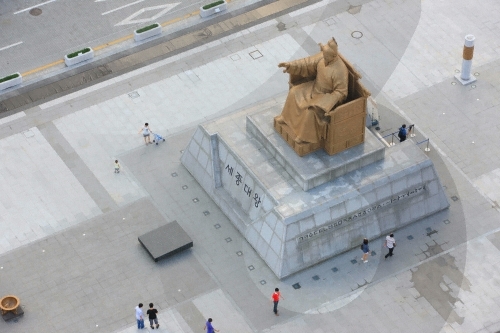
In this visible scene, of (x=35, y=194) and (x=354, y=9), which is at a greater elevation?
(x=35, y=194)

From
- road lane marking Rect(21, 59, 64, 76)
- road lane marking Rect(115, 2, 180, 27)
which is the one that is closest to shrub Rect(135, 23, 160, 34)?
road lane marking Rect(115, 2, 180, 27)

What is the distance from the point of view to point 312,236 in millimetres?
87000

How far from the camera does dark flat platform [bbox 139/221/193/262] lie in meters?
88.8

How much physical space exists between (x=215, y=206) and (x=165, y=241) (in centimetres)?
522

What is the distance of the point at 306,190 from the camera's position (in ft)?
288

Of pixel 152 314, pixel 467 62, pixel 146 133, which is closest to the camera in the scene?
pixel 152 314

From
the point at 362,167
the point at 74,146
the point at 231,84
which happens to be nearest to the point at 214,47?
the point at 231,84

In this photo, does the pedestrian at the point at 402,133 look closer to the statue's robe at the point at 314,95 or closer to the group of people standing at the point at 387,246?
the statue's robe at the point at 314,95

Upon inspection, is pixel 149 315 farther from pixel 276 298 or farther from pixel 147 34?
pixel 147 34

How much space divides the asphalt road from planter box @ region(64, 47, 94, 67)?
142 centimetres

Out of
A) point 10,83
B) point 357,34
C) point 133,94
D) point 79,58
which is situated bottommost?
point 357,34

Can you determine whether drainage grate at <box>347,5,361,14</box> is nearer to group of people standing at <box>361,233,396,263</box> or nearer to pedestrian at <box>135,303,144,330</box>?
group of people standing at <box>361,233,396,263</box>

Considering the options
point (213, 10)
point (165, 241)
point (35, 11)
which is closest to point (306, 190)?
point (165, 241)

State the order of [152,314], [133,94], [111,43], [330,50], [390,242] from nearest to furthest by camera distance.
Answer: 1. [152,314]
2. [330,50]
3. [390,242]
4. [133,94]
5. [111,43]
